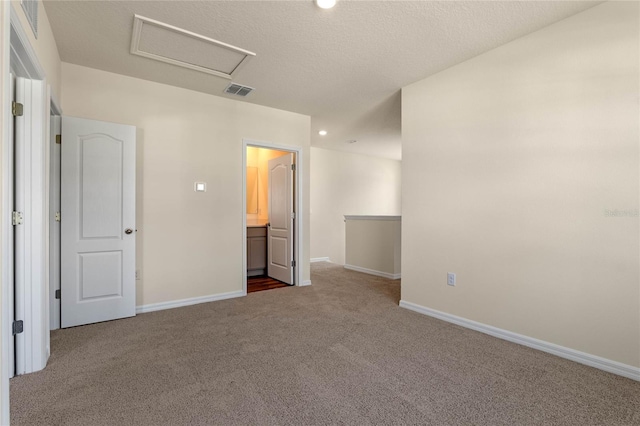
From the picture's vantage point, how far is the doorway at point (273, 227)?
454 centimetres

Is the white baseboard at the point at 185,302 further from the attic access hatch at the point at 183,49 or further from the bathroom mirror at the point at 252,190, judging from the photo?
the attic access hatch at the point at 183,49

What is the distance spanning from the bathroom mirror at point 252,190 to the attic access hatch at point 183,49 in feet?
9.86

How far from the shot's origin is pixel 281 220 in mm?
4875

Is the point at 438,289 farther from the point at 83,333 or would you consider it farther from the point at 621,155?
the point at 83,333

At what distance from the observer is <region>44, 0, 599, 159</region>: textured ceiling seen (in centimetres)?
224

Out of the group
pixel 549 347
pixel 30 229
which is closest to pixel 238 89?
pixel 30 229

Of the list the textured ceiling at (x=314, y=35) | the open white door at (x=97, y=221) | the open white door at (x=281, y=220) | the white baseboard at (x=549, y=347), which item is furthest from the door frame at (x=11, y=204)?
the white baseboard at (x=549, y=347)

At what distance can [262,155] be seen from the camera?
243 inches

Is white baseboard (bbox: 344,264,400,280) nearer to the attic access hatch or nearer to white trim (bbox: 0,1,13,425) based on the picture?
the attic access hatch

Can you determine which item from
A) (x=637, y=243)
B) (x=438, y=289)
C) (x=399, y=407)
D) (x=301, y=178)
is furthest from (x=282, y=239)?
(x=637, y=243)

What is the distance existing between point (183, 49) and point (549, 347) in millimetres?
3908

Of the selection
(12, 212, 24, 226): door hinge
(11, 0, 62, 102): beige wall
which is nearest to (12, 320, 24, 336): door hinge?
(12, 212, 24, 226): door hinge

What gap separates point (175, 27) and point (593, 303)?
12.2ft

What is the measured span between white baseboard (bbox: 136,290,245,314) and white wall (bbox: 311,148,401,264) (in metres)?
3.16
